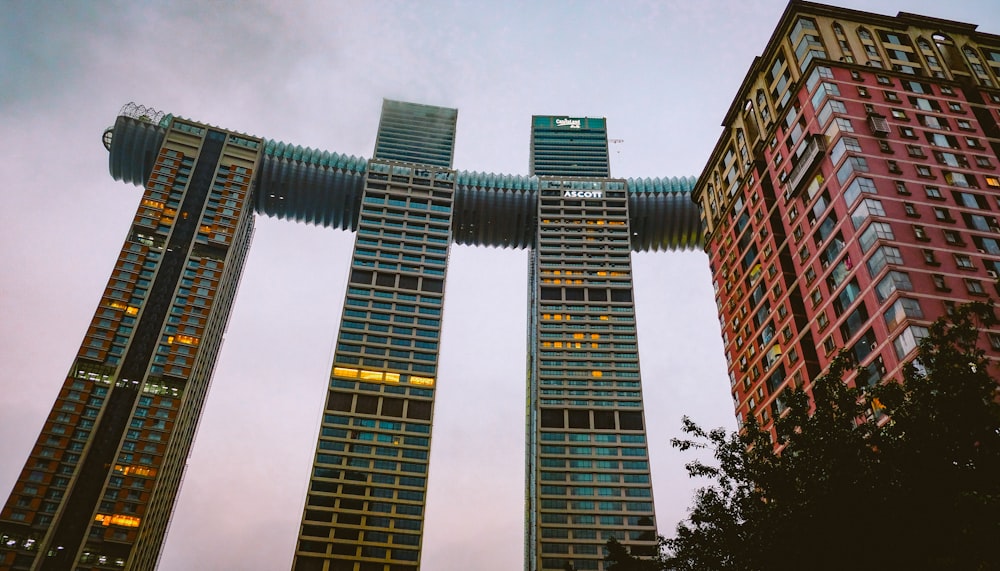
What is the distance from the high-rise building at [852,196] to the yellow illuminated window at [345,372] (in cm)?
6380

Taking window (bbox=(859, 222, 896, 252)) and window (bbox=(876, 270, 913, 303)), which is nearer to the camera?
window (bbox=(876, 270, 913, 303))

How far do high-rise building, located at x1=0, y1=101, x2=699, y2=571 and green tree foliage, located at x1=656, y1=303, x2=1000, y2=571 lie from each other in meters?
70.3

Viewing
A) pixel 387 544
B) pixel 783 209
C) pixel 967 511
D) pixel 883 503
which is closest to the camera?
pixel 967 511

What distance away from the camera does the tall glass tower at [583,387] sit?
11219 cm

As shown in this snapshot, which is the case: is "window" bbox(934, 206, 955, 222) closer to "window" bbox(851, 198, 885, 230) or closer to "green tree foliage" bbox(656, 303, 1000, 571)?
"window" bbox(851, 198, 885, 230)

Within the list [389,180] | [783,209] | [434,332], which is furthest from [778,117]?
[389,180]

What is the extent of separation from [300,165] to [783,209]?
105 m

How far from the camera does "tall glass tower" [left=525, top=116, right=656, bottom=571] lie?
→ 112188 millimetres

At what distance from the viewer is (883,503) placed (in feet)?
79.2

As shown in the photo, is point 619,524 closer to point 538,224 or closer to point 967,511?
point 538,224

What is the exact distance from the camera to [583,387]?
129125 millimetres

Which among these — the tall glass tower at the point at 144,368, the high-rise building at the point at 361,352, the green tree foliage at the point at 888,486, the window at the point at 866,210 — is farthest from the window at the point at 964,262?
the tall glass tower at the point at 144,368

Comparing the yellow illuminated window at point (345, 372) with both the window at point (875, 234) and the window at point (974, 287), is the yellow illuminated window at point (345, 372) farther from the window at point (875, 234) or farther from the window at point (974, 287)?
the window at point (974, 287)

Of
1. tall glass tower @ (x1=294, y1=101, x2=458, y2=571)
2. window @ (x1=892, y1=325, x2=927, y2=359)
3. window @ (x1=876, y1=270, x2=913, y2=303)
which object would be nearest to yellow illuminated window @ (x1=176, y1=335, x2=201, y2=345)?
tall glass tower @ (x1=294, y1=101, x2=458, y2=571)
